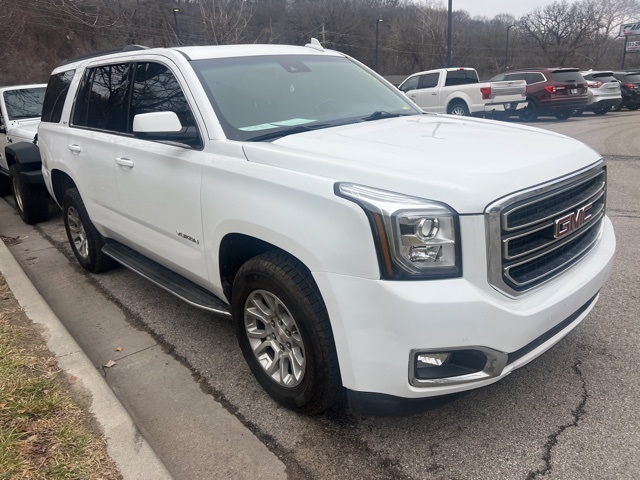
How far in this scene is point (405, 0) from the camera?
6644 centimetres

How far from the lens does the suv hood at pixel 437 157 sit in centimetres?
229

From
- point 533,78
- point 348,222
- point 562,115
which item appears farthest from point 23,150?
point 562,115

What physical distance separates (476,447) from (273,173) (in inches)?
67.1

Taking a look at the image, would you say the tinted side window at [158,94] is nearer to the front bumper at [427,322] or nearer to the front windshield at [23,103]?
the front bumper at [427,322]

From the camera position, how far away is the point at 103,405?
9.48 ft

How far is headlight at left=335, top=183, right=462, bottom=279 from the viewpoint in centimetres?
222

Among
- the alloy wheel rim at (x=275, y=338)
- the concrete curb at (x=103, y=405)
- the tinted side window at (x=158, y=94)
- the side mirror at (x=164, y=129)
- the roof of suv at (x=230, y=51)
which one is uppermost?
the roof of suv at (x=230, y=51)

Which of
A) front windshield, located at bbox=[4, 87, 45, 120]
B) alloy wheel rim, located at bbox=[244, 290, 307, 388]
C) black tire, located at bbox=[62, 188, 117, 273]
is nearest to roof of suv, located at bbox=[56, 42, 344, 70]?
black tire, located at bbox=[62, 188, 117, 273]

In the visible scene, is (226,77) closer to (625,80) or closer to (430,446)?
(430,446)

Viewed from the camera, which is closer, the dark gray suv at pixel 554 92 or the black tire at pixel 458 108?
the black tire at pixel 458 108

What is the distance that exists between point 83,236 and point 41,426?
290cm

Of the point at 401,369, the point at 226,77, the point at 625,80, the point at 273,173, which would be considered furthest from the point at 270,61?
the point at 625,80

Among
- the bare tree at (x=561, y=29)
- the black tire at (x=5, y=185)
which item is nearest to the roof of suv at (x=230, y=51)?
the black tire at (x=5, y=185)

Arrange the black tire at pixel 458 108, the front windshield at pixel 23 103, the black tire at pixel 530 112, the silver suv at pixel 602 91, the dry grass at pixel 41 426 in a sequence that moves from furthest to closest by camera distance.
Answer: the silver suv at pixel 602 91, the black tire at pixel 530 112, the black tire at pixel 458 108, the front windshield at pixel 23 103, the dry grass at pixel 41 426
